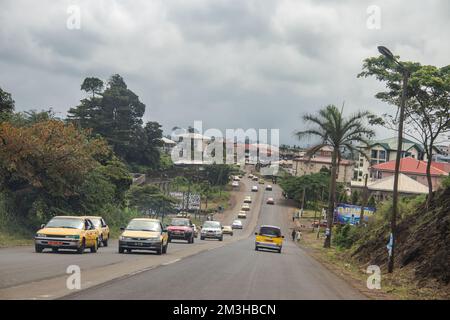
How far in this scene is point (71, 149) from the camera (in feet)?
126

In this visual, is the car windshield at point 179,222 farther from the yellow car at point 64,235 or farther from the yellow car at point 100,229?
the yellow car at point 64,235

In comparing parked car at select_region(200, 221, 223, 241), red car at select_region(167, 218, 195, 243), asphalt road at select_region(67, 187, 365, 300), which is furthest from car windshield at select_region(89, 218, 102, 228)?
parked car at select_region(200, 221, 223, 241)

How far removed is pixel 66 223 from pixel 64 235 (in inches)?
51.9

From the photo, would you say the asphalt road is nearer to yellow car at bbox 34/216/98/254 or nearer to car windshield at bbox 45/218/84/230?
yellow car at bbox 34/216/98/254

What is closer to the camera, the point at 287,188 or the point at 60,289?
the point at 60,289

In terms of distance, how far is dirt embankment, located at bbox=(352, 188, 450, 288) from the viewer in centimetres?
2008

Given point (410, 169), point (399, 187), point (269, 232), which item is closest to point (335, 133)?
point (269, 232)

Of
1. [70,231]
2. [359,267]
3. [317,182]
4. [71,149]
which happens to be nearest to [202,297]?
[70,231]

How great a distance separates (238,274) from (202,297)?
6723mm

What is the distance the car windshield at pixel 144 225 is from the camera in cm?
2888

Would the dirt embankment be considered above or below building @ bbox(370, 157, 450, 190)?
below

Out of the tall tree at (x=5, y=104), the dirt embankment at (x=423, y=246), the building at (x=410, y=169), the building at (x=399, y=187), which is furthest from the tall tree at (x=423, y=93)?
the building at (x=410, y=169)

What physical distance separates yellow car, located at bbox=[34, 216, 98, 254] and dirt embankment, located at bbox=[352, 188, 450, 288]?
1237 centimetres

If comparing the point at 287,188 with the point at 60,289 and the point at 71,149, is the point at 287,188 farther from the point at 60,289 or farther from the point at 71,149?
the point at 60,289
